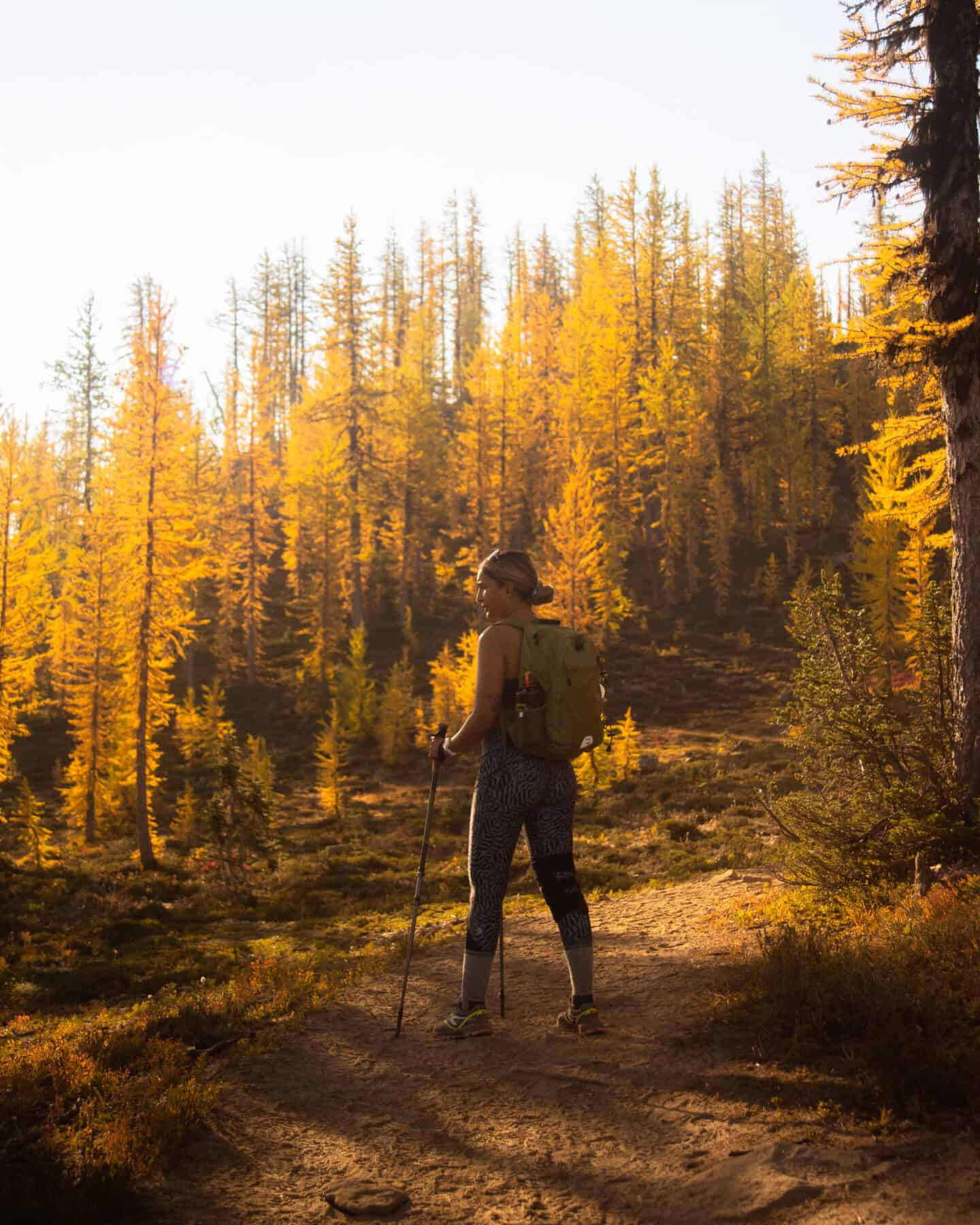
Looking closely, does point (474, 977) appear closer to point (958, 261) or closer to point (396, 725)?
point (958, 261)

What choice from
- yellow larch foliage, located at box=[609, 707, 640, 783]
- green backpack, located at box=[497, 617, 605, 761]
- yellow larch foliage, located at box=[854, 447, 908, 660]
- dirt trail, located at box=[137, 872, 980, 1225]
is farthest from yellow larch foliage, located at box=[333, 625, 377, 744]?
green backpack, located at box=[497, 617, 605, 761]

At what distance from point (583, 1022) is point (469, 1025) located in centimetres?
69

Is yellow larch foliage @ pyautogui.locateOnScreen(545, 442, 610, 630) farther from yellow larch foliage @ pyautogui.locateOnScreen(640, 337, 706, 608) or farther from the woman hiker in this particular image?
the woman hiker

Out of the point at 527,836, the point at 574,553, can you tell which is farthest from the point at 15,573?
the point at 527,836

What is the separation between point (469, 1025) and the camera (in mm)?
5152

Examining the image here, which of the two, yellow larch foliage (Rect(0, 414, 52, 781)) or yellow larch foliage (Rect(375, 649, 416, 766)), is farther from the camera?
yellow larch foliage (Rect(375, 649, 416, 766))

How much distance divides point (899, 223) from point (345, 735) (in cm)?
2798

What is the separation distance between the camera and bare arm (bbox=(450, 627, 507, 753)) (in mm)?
4965

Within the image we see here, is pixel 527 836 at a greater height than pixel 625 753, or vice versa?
pixel 527 836

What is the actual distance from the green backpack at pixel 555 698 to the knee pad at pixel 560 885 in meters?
0.61

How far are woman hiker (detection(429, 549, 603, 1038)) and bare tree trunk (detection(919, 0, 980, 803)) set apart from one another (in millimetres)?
4654

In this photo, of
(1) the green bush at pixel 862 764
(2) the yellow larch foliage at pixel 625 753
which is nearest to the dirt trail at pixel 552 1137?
(1) the green bush at pixel 862 764

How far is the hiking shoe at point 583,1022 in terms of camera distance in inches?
197

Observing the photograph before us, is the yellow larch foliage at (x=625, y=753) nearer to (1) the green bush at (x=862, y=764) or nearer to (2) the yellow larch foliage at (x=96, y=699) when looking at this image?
(2) the yellow larch foliage at (x=96, y=699)
